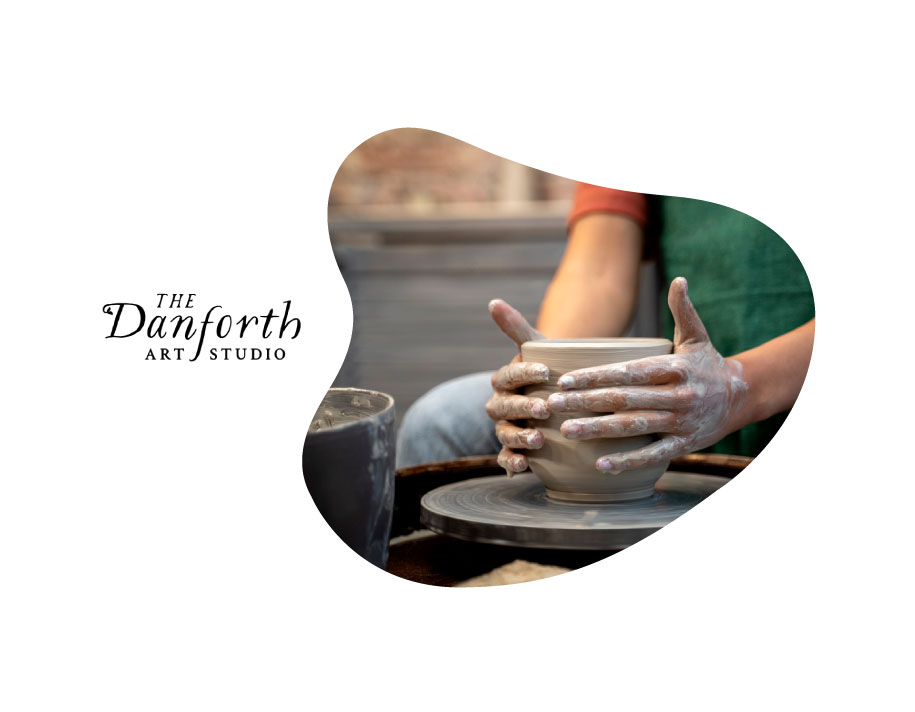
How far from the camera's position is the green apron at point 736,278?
74 cm

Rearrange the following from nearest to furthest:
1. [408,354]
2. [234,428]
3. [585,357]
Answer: [234,428], [585,357], [408,354]

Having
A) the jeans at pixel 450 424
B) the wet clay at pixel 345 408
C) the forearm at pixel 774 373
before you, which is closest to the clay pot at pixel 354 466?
the wet clay at pixel 345 408

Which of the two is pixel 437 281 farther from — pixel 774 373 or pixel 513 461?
pixel 774 373

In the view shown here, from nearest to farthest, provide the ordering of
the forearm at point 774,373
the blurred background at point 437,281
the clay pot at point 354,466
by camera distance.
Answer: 1. the clay pot at point 354,466
2. the forearm at point 774,373
3. the blurred background at point 437,281

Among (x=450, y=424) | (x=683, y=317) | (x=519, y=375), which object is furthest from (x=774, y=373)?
(x=450, y=424)

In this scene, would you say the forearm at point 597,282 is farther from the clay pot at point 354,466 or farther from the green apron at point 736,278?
the clay pot at point 354,466

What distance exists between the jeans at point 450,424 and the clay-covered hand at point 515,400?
132 mm

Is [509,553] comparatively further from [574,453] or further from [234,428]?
[234,428]

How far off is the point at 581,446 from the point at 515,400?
3.0 inches

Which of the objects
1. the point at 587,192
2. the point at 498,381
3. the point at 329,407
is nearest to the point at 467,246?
the point at 587,192

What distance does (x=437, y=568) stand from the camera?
2.29 feet

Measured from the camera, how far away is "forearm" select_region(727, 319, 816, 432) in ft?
2.31

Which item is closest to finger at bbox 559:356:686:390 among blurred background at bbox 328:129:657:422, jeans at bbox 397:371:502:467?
blurred background at bbox 328:129:657:422

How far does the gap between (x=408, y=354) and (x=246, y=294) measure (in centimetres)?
30
